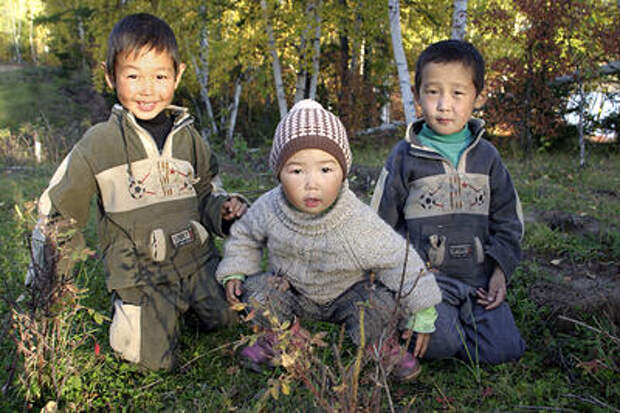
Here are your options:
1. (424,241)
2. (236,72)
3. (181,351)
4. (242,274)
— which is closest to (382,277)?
(424,241)

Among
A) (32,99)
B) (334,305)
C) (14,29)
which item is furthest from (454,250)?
(14,29)

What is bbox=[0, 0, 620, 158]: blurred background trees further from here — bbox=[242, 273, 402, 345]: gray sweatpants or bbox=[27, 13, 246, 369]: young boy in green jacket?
bbox=[242, 273, 402, 345]: gray sweatpants

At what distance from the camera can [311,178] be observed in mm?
2146

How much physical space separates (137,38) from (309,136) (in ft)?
3.71

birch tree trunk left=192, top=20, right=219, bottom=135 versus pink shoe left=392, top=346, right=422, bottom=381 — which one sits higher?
birch tree trunk left=192, top=20, right=219, bottom=135

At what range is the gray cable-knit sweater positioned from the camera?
2227 millimetres

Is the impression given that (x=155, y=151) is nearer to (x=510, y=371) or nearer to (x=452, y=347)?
(x=452, y=347)

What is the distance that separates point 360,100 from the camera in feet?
40.6

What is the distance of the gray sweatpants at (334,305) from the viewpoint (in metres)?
2.30

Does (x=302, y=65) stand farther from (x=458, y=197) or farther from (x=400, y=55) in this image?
(x=458, y=197)

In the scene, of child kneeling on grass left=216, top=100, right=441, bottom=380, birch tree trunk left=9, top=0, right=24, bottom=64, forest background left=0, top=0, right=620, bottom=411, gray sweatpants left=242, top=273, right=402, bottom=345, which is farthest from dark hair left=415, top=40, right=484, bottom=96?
birch tree trunk left=9, top=0, right=24, bottom=64

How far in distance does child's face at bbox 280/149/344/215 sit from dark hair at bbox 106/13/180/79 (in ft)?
3.43

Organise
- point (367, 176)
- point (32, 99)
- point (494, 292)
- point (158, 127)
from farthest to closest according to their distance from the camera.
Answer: point (32, 99), point (367, 176), point (158, 127), point (494, 292)

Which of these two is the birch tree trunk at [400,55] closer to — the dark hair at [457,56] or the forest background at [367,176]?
the forest background at [367,176]
